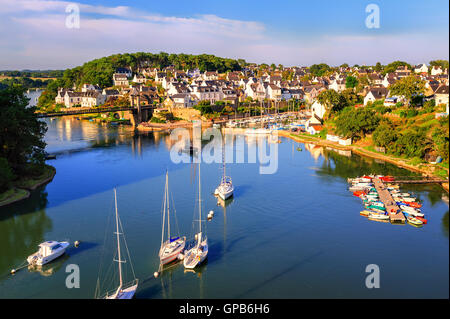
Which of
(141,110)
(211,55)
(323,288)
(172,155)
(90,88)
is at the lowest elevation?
(323,288)

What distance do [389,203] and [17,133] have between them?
83.5 ft

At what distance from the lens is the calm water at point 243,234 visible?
611 inches

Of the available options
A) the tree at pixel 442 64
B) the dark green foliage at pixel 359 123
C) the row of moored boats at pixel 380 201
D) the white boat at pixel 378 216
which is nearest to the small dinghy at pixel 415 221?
the row of moored boats at pixel 380 201

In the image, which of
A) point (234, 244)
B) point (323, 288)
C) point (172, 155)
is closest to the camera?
point (323, 288)

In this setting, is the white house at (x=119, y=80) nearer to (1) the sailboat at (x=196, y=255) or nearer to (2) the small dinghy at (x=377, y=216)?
(2) the small dinghy at (x=377, y=216)

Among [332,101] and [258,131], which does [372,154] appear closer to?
[332,101]

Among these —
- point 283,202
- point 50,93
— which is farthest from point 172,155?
point 50,93

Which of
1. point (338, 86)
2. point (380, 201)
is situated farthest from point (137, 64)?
point (380, 201)

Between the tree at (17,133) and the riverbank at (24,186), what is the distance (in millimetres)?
711

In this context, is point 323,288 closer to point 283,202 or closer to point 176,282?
point 176,282

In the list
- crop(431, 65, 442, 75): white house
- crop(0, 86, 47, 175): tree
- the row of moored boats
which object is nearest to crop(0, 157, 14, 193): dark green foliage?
crop(0, 86, 47, 175): tree

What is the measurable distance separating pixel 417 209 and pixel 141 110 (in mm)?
48933

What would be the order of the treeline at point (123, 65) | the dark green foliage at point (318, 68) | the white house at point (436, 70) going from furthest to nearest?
the dark green foliage at point (318, 68) → the treeline at point (123, 65) → the white house at point (436, 70)

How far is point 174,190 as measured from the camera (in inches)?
1059
